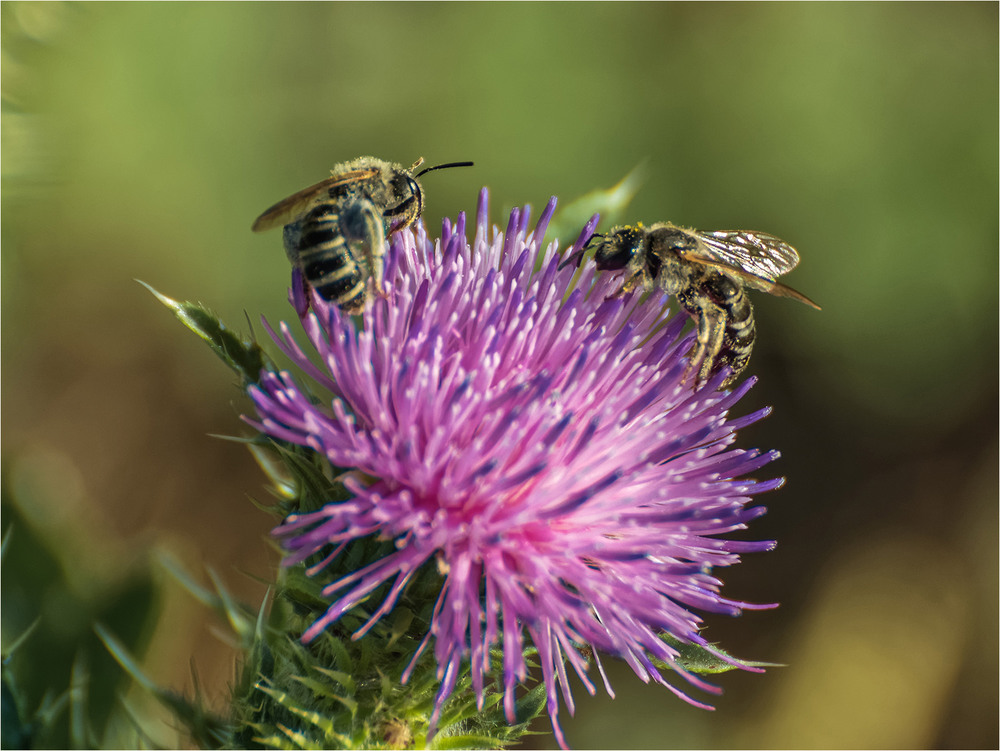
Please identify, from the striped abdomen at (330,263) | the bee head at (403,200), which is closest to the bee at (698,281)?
the bee head at (403,200)

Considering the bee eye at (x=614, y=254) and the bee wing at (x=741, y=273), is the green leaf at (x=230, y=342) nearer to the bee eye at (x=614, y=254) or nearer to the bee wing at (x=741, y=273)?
the bee eye at (x=614, y=254)

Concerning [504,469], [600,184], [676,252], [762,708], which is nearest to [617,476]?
[504,469]

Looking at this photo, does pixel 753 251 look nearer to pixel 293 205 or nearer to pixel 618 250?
pixel 618 250

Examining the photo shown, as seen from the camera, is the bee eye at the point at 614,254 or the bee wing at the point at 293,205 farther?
the bee eye at the point at 614,254

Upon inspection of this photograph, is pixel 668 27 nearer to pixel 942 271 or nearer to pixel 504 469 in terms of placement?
pixel 942 271

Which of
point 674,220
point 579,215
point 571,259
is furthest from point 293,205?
point 674,220

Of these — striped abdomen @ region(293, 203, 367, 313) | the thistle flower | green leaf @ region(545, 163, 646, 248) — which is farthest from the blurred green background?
the thistle flower
